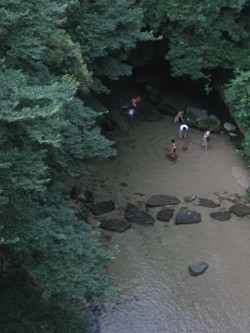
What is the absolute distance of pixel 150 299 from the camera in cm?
1547

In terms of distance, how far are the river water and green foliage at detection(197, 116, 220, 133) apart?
1.11 ft

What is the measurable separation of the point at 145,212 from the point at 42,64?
7.19m

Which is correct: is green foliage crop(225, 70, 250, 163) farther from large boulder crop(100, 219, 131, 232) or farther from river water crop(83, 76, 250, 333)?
large boulder crop(100, 219, 131, 232)

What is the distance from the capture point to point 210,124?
2405 centimetres

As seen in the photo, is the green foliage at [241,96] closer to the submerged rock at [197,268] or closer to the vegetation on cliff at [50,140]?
the vegetation on cliff at [50,140]

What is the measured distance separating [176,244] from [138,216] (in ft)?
6.18

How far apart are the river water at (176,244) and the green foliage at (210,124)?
13.4 inches

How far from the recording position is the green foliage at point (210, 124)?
23.9 meters

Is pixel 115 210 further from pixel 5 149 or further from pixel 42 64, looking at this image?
pixel 5 149

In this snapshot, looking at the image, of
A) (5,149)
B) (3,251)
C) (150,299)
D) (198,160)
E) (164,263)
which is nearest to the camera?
(5,149)

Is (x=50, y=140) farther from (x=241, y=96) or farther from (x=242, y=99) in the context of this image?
(x=241, y=96)

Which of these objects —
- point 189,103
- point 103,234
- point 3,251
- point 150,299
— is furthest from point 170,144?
point 3,251

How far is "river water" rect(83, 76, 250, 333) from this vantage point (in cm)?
1502

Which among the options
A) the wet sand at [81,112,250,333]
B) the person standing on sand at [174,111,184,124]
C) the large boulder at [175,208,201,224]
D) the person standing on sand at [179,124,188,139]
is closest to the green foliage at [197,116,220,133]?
the wet sand at [81,112,250,333]
